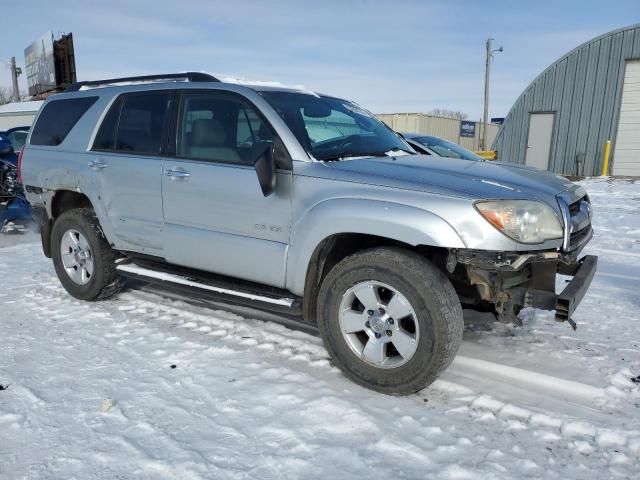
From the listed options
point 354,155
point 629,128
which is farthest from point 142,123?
point 629,128

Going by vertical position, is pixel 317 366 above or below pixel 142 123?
below

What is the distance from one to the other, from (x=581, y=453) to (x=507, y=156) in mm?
19591

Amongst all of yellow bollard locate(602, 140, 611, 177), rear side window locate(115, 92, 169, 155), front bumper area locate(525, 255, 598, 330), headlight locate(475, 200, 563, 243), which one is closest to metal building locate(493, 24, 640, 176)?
yellow bollard locate(602, 140, 611, 177)

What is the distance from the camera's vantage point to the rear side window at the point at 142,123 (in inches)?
158

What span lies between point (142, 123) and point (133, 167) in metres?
0.39

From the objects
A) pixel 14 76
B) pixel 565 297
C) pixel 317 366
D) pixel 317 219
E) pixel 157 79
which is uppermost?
pixel 14 76

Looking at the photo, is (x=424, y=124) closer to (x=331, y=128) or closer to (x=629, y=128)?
(x=629, y=128)

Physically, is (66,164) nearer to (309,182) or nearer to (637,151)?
(309,182)

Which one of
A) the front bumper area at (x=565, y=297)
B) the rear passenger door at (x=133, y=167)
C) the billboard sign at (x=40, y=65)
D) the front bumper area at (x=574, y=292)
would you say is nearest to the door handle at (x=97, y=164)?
the rear passenger door at (x=133, y=167)

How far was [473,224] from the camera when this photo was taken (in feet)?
8.78

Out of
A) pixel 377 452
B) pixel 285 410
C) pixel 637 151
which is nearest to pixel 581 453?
pixel 377 452

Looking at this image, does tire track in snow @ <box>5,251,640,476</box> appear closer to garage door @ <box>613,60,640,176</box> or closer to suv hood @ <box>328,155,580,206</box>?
suv hood @ <box>328,155,580,206</box>

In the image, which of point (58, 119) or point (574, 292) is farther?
point (58, 119)

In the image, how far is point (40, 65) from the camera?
40.0 m
